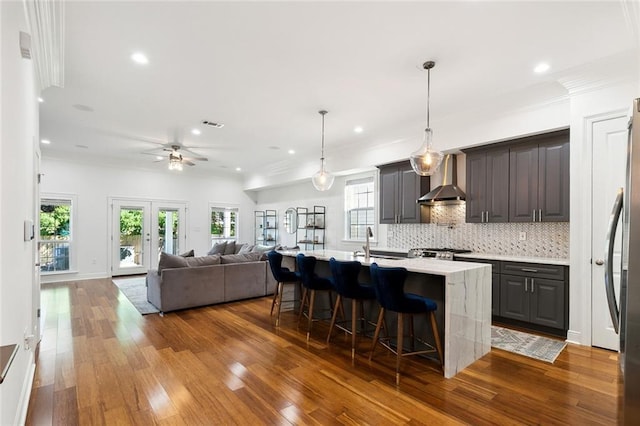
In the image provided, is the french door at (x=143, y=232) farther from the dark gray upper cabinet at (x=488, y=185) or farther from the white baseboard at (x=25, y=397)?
the dark gray upper cabinet at (x=488, y=185)

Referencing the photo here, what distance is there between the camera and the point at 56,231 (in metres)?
7.57

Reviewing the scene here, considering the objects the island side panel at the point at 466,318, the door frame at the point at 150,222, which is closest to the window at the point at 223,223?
the door frame at the point at 150,222

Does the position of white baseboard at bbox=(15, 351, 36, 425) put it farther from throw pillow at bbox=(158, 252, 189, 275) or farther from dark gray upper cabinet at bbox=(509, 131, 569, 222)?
dark gray upper cabinet at bbox=(509, 131, 569, 222)

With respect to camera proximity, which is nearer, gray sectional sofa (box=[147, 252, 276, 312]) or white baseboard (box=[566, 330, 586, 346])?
white baseboard (box=[566, 330, 586, 346])

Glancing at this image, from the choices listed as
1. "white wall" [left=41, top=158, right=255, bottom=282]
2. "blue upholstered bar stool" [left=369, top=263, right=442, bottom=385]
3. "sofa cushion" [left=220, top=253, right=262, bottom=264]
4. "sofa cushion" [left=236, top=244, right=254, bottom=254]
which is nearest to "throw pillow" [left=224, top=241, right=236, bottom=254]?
"sofa cushion" [left=236, top=244, right=254, bottom=254]

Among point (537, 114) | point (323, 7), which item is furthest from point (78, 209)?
point (537, 114)

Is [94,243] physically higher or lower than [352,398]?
higher

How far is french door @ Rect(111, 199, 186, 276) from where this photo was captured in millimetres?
8328

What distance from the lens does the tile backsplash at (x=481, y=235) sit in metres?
4.36

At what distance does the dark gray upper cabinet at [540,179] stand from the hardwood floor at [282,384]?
1609 millimetres

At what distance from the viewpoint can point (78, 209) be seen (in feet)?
25.5

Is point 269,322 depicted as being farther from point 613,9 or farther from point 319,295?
point 613,9

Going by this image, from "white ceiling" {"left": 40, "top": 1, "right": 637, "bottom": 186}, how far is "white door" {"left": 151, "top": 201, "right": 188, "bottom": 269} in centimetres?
386

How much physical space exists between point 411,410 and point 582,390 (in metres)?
1.49
